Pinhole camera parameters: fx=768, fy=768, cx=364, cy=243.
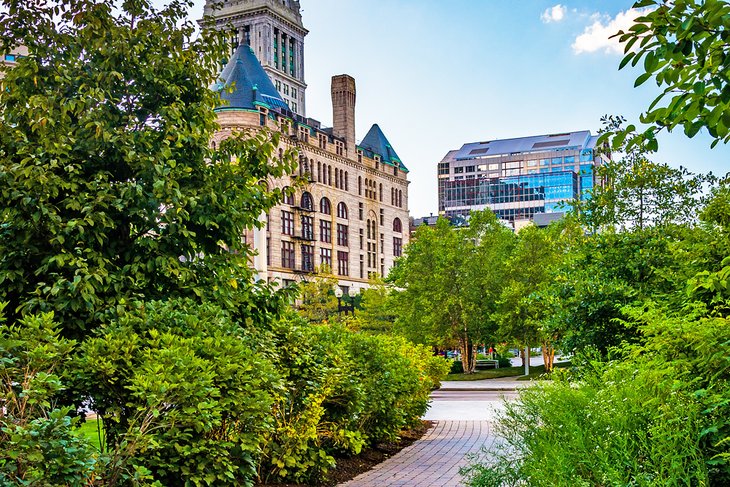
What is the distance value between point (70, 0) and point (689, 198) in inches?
510

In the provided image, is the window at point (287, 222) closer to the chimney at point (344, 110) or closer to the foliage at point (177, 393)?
the chimney at point (344, 110)

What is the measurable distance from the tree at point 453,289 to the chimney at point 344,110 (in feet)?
153

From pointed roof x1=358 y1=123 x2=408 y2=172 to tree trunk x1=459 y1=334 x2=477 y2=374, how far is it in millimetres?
59999

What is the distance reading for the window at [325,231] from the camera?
291 ft

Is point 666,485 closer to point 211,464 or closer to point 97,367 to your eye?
point 211,464

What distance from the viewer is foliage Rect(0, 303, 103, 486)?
15.5 ft

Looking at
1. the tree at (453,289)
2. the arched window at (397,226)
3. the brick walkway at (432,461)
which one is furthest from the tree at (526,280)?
the arched window at (397,226)

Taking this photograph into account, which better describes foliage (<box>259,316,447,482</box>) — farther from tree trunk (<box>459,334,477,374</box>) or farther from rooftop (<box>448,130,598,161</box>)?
rooftop (<box>448,130,598,161</box>)

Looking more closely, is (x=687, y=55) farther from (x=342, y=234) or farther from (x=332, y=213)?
(x=342, y=234)

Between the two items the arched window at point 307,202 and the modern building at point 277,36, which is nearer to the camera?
the arched window at point 307,202

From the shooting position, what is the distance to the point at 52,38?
9.25 metres

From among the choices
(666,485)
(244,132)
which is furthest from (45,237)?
(666,485)

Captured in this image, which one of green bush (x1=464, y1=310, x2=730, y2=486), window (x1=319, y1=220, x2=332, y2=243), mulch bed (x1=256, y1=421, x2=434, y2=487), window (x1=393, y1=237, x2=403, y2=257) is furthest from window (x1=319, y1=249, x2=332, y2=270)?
green bush (x1=464, y1=310, x2=730, y2=486)

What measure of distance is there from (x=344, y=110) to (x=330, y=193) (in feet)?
35.4
